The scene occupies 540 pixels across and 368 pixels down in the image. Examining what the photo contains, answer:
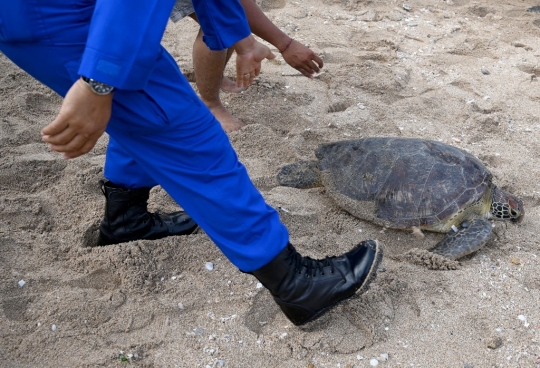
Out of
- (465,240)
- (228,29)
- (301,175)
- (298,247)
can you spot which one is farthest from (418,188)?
(228,29)

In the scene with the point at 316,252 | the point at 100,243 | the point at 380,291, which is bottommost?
the point at 100,243

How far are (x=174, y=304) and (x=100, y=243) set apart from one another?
20.3 inches

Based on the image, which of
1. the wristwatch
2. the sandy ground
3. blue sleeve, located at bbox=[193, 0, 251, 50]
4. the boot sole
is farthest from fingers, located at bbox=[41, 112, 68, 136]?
the boot sole

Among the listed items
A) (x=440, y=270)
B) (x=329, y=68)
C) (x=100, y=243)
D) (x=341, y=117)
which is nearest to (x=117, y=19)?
(x=100, y=243)

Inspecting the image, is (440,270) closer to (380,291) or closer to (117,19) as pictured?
(380,291)

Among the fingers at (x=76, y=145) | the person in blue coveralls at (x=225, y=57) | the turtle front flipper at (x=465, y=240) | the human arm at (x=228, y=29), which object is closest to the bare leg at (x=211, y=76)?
the person in blue coveralls at (x=225, y=57)

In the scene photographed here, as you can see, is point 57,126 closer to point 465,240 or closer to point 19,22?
point 19,22

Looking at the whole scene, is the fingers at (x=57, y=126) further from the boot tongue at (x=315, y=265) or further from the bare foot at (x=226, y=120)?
the bare foot at (x=226, y=120)

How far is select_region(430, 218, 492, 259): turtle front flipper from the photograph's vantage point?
7.52 feet

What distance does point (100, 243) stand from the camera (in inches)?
88.6

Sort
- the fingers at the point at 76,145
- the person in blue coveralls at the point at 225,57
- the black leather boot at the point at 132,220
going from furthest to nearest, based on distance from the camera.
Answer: the person in blue coveralls at the point at 225,57 → the black leather boot at the point at 132,220 → the fingers at the point at 76,145

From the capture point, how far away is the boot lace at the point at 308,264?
176 centimetres

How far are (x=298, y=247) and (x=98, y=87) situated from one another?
1.28 meters

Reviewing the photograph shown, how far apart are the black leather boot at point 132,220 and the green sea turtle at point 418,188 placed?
0.66 metres
